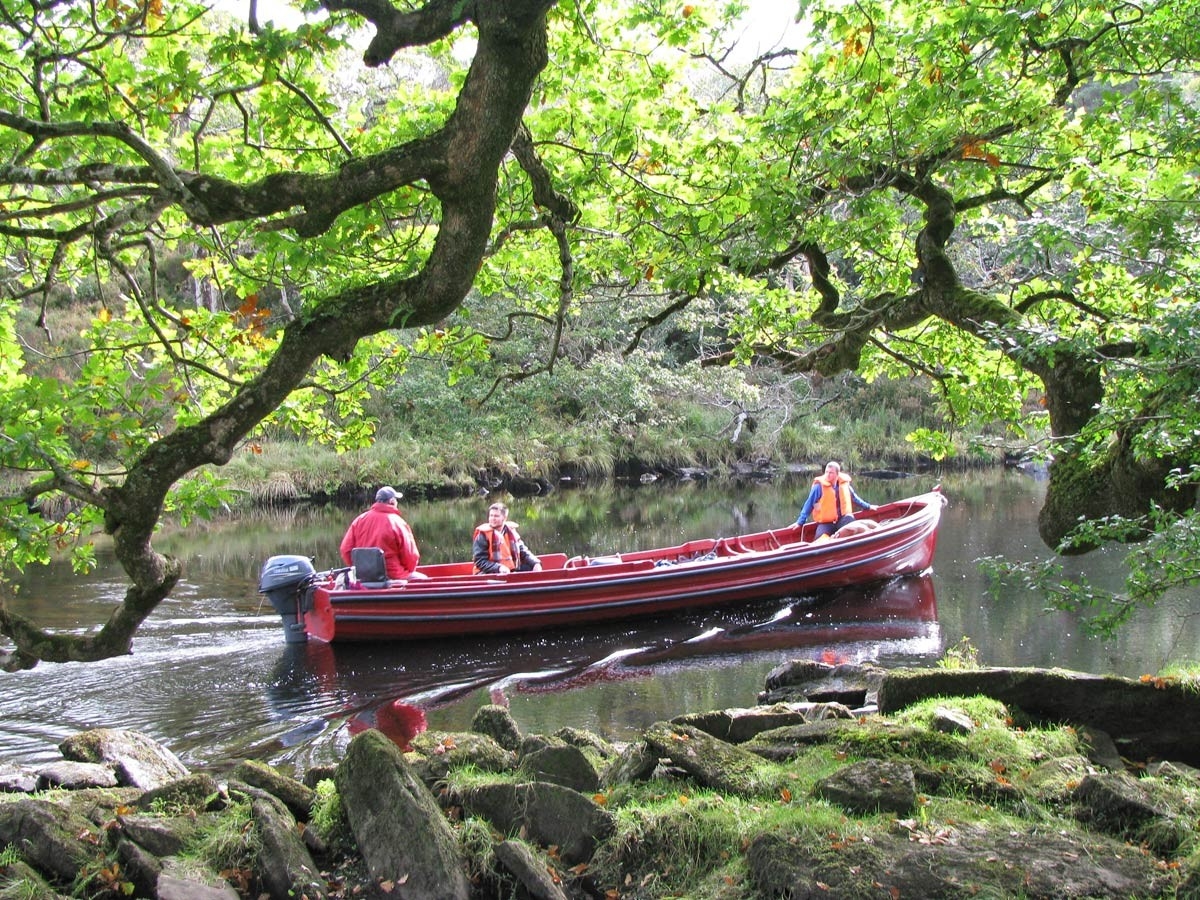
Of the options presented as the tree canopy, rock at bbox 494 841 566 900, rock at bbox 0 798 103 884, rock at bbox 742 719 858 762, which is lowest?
rock at bbox 494 841 566 900

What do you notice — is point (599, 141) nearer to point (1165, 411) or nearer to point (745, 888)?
point (1165, 411)

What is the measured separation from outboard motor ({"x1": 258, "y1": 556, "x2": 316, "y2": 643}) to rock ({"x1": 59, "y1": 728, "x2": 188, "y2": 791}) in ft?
15.8

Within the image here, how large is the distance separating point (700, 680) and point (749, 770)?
5.32 meters

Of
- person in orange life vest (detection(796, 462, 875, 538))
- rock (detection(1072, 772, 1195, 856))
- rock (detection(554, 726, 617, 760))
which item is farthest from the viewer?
person in orange life vest (detection(796, 462, 875, 538))

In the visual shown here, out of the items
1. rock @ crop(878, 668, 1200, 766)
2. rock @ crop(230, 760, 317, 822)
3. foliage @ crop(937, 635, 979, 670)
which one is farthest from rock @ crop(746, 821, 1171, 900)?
foliage @ crop(937, 635, 979, 670)

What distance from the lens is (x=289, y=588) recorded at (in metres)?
11.1

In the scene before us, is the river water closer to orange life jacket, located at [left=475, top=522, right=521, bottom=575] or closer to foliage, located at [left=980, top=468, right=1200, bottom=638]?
orange life jacket, located at [left=475, top=522, right=521, bottom=575]

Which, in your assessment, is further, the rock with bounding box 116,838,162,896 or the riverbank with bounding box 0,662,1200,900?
the rock with bounding box 116,838,162,896

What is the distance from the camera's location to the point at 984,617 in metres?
11.9

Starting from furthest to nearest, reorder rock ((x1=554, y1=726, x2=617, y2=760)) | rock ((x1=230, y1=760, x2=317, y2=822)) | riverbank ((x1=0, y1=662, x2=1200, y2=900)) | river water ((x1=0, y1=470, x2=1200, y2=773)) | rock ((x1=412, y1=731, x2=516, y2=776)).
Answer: river water ((x1=0, y1=470, x2=1200, y2=773)) → rock ((x1=554, y1=726, x2=617, y2=760)) → rock ((x1=412, y1=731, x2=516, y2=776)) → rock ((x1=230, y1=760, x2=317, y2=822)) → riverbank ((x1=0, y1=662, x2=1200, y2=900))

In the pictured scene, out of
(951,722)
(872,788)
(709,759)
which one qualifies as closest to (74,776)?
(709,759)

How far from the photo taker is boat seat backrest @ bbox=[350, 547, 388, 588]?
11.1 m

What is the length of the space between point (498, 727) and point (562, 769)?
4.14ft

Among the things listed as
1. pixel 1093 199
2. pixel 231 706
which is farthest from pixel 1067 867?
pixel 231 706
